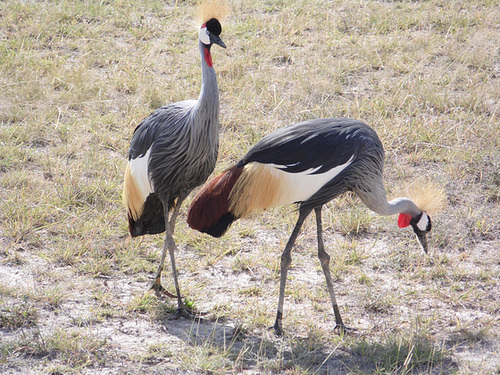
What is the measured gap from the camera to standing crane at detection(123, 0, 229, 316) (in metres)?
3.38

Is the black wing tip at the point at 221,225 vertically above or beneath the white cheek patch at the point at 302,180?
beneath

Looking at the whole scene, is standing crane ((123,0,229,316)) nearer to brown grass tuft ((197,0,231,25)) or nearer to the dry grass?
brown grass tuft ((197,0,231,25))

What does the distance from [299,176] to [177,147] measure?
0.69 m

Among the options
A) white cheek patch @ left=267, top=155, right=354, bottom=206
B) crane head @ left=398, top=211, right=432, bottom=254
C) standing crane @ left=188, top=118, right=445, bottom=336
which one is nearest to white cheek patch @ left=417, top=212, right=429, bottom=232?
crane head @ left=398, top=211, right=432, bottom=254

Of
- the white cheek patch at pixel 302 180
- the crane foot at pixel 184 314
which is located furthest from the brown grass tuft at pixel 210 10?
the crane foot at pixel 184 314

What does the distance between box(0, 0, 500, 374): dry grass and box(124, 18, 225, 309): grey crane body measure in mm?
458

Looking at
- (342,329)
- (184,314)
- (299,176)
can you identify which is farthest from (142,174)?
(342,329)

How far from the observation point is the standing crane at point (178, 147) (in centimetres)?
338

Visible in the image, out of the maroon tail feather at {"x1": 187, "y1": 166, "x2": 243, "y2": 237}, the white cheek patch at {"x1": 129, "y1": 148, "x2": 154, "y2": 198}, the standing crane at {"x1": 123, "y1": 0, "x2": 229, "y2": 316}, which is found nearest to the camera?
the maroon tail feather at {"x1": 187, "y1": 166, "x2": 243, "y2": 237}

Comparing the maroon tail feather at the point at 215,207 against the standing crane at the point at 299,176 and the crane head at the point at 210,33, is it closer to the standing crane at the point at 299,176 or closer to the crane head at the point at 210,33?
the standing crane at the point at 299,176

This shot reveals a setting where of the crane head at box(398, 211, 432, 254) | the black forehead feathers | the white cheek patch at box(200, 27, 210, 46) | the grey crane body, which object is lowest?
the crane head at box(398, 211, 432, 254)

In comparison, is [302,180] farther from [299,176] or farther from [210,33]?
[210,33]

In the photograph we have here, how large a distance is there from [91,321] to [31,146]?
2134 mm

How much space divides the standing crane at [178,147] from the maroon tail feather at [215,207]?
193mm
